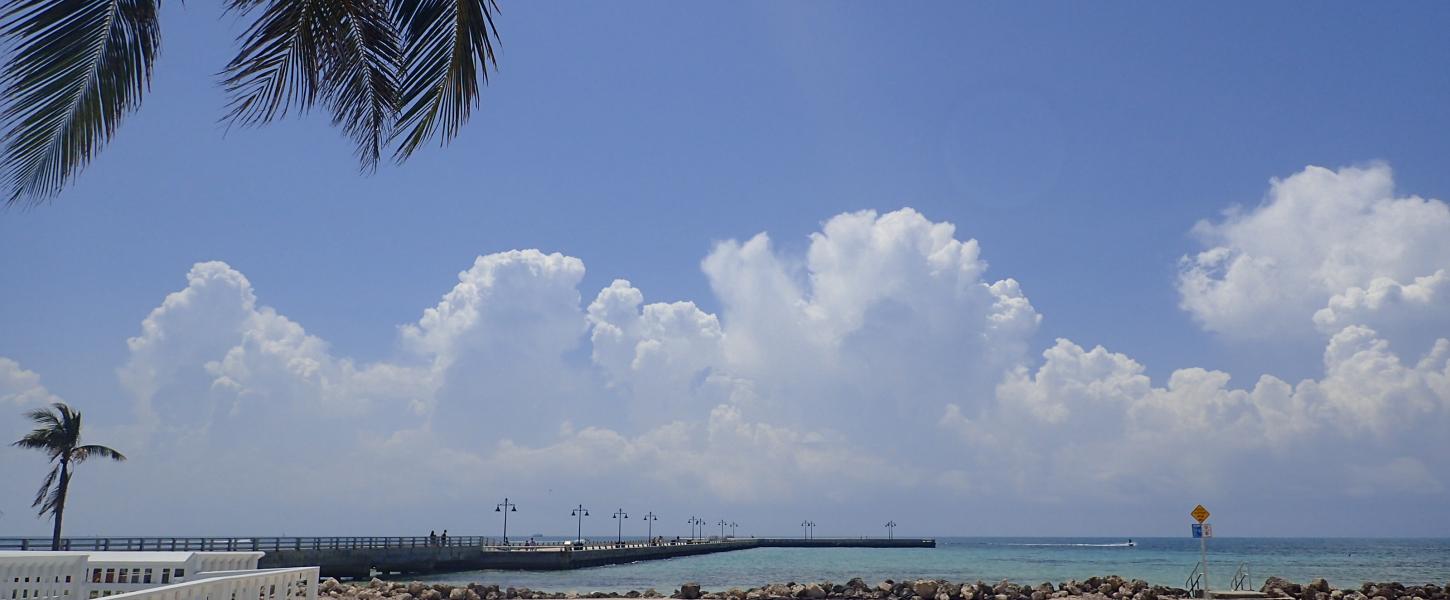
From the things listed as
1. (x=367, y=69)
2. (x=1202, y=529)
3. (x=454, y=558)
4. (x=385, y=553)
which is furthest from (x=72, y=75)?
(x=454, y=558)

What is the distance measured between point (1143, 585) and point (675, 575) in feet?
125

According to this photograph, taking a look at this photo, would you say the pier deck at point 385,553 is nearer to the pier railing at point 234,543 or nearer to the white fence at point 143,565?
the pier railing at point 234,543

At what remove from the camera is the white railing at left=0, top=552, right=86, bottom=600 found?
31.8 feet

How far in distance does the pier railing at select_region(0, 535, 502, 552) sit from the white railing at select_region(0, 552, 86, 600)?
27121mm

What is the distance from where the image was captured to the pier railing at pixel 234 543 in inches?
1560

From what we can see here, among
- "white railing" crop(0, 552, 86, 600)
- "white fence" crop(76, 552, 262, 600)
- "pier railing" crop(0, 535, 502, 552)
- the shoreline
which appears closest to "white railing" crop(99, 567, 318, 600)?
"white fence" crop(76, 552, 262, 600)

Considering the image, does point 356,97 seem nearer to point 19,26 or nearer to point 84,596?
point 19,26

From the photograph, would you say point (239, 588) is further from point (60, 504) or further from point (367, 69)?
point (60, 504)

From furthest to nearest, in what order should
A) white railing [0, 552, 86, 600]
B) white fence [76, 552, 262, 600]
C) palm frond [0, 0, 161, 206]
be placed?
white fence [76, 552, 262, 600] → white railing [0, 552, 86, 600] → palm frond [0, 0, 161, 206]

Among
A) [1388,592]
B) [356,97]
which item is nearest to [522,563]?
[1388,592]

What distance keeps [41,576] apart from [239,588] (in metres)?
3.29

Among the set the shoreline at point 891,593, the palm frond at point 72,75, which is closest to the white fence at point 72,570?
the palm frond at point 72,75

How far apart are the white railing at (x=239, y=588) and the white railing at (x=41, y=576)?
209cm

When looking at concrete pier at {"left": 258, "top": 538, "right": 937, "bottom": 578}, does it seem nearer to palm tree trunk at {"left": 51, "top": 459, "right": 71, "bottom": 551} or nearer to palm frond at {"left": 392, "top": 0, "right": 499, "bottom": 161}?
palm tree trunk at {"left": 51, "top": 459, "right": 71, "bottom": 551}
